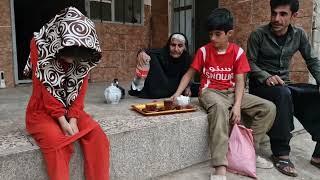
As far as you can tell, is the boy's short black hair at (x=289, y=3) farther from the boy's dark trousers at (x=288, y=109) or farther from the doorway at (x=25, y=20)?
the doorway at (x=25, y=20)

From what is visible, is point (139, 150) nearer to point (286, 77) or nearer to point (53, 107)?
point (53, 107)

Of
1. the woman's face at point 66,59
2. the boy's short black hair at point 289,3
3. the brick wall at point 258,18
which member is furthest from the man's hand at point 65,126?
the brick wall at point 258,18

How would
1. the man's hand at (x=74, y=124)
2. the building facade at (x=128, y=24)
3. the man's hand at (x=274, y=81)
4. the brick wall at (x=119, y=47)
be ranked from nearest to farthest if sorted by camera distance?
the man's hand at (x=74, y=124)
the man's hand at (x=274, y=81)
the building facade at (x=128, y=24)
the brick wall at (x=119, y=47)

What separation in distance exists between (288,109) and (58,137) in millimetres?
1848

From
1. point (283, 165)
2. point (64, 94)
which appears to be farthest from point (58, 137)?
point (283, 165)

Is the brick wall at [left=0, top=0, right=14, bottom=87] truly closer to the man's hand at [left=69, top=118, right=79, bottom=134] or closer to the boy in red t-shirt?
the boy in red t-shirt

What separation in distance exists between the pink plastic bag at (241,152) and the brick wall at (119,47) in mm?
3661

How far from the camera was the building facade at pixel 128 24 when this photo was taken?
4.47 meters

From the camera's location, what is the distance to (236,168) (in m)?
2.56

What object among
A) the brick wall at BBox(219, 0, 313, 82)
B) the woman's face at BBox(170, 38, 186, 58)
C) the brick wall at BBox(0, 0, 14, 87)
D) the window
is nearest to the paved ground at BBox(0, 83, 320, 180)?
the brick wall at BBox(219, 0, 313, 82)

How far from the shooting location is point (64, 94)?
2061mm

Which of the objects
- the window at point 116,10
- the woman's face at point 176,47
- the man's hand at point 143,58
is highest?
the window at point 116,10

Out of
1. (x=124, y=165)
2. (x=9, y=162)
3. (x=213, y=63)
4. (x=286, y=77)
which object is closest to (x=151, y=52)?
(x=213, y=63)

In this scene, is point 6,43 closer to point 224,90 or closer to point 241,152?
point 224,90
